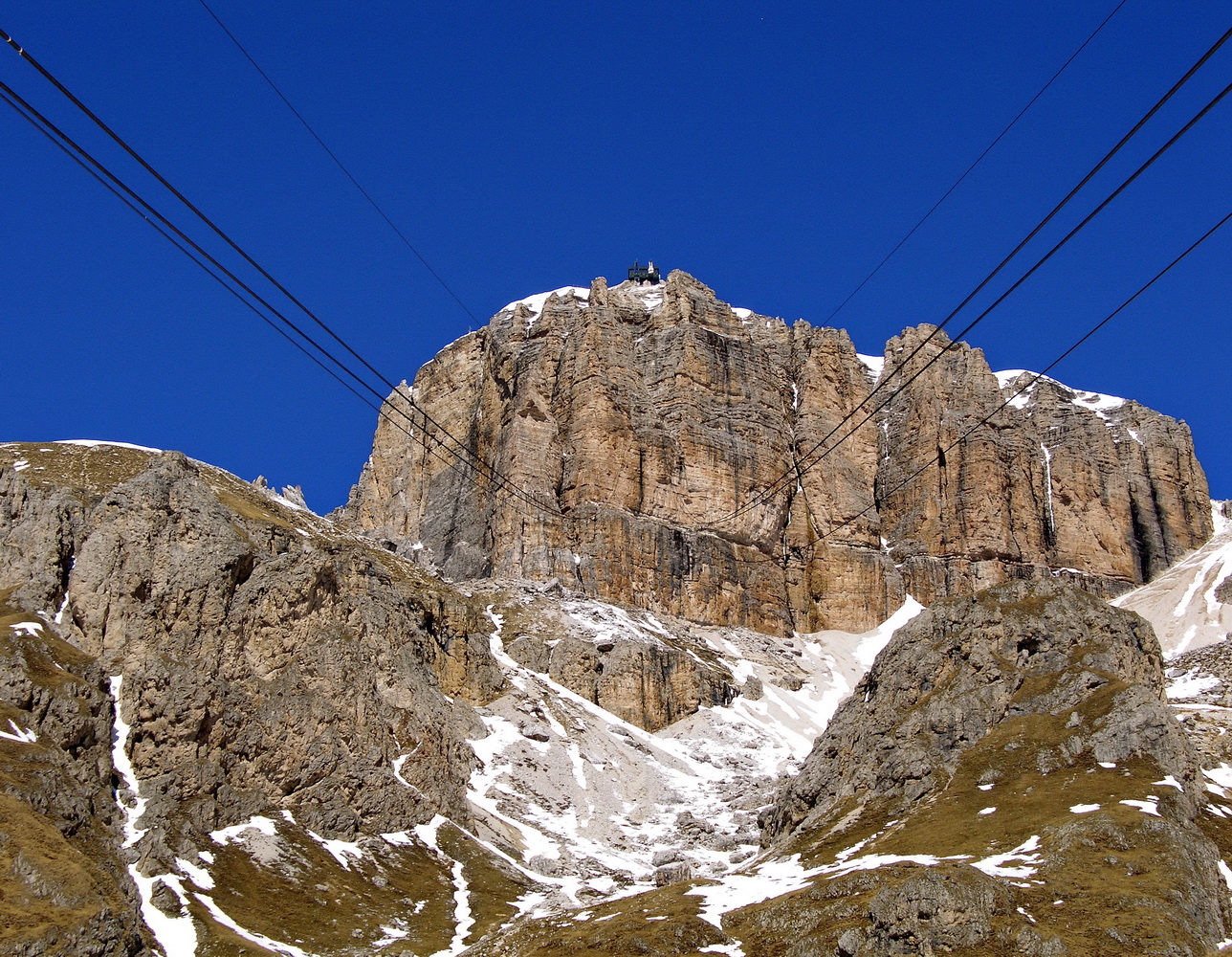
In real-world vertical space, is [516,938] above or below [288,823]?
below

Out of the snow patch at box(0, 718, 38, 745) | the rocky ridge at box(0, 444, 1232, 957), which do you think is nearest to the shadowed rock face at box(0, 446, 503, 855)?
the rocky ridge at box(0, 444, 1232, 957)

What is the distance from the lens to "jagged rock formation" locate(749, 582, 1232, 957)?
5353 centimetres

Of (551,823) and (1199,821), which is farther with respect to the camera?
(551,823)

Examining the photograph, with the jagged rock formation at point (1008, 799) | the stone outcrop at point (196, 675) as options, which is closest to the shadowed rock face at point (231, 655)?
the stone outcrop at point (196, 675)

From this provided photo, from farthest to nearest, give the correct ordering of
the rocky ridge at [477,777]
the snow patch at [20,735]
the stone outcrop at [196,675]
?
the stone outcrop at [196,675] → the snow patch at [20,735] → the rocky ridge at [477,777]

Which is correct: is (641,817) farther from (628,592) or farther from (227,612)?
(628,592)

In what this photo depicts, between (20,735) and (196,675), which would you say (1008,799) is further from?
(20,735)

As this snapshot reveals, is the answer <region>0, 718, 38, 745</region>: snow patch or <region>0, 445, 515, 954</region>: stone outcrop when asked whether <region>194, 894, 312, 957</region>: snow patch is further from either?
<region>0, 718, 38, 745</region>: snow patch

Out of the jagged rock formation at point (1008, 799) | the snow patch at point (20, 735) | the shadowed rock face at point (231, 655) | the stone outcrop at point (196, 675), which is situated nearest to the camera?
the jagged rock formation at point (1008, 799)

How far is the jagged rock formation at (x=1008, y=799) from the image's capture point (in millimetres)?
53531

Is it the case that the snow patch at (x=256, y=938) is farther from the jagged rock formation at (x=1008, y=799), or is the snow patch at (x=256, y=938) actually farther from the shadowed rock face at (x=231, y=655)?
the jagged rock formation at (x=1008, y=799)

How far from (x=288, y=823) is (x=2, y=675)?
24101 millimetres

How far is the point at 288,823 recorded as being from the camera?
95.3 metres

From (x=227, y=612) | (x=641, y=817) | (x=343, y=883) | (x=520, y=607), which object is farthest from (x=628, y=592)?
(x=343, y=883)
